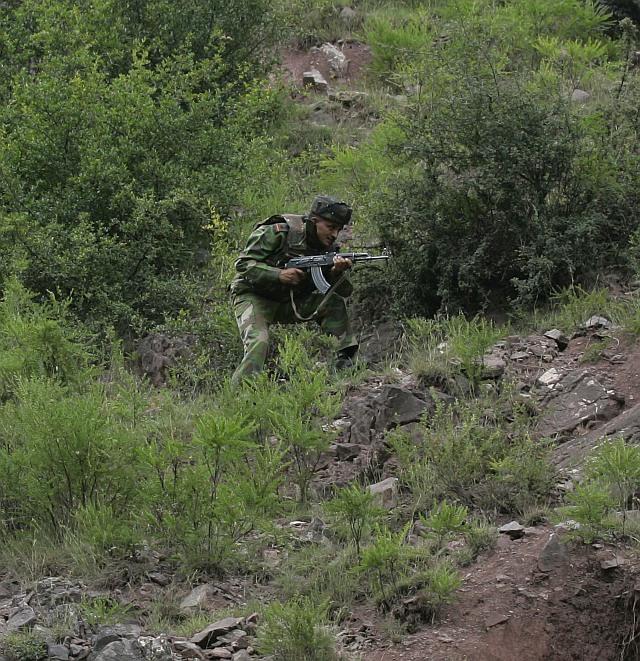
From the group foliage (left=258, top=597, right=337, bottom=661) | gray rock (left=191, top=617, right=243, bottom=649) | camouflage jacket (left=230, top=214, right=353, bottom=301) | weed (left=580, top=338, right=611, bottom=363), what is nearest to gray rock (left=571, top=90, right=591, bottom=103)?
camouflage jacket (left=230, top=214, right=353, bottom=301)

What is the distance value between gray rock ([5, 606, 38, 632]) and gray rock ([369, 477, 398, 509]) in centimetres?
192

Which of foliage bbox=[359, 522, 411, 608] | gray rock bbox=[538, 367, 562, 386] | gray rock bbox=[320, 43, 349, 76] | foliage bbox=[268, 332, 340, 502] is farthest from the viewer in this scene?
gray rock bbox=[320, 43, 349, 76]

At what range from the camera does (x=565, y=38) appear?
1504 centimetres

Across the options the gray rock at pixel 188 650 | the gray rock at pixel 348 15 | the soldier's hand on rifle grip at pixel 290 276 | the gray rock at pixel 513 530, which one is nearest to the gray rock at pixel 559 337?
the soldier's hand on rifle grip at pixel 290 276

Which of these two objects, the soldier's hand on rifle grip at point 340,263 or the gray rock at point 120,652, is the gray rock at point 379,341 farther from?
the gray rock at point 120,652

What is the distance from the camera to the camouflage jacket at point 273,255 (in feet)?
30.7

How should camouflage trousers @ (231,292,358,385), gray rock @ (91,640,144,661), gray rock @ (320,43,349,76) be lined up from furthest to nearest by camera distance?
gray rock @ (320,43,349,76)
camouflage trousers @ (231,292,358,385)
gray rock @ (91,640,144,661)

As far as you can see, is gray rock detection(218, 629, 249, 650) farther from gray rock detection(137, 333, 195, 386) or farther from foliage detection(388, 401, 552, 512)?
gray rock detection(137, 333, 195, 386)

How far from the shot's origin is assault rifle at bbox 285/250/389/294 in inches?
368

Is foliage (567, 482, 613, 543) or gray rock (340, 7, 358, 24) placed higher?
gray rock (340, 7, 358, 24)

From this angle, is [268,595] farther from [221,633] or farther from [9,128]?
[9,128]

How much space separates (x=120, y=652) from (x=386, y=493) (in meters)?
2.05

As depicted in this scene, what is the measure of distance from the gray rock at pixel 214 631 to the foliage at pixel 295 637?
0.71ft

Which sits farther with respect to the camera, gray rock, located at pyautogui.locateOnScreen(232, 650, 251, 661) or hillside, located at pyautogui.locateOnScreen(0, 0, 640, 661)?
hillside, located at pyautogui.locateOnScreen(0, 0, 640, 661)
